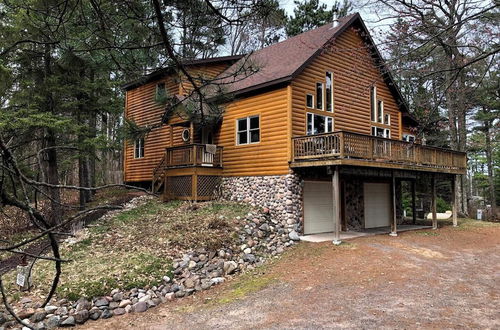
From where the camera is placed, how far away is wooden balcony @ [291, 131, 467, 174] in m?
11.0

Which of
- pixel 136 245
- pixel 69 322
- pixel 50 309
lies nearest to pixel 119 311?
pixel 69 322

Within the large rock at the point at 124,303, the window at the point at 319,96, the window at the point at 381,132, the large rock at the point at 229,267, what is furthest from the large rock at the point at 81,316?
the window at the point at 381,132

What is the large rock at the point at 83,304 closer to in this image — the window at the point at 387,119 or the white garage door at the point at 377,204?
the white garage door at the point at 377,204

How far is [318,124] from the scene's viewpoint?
13.8 m

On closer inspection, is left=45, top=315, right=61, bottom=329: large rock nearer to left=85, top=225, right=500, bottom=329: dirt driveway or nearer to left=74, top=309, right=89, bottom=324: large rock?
left=74, top=309, right=89, bottom=324: large rock

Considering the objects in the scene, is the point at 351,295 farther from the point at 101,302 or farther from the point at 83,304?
the point at 83,304

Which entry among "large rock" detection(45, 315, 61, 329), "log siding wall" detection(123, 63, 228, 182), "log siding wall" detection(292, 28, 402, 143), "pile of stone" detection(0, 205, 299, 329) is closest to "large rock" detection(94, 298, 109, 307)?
"pile of stone" detection(0, 205, 299, 329)

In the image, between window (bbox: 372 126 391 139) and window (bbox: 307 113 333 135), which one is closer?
window (bbox: 307 113 333 135)

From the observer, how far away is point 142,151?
18312 millimetres

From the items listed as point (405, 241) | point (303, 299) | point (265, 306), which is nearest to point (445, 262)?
point (405, 241)

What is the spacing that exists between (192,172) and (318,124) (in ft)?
16.8

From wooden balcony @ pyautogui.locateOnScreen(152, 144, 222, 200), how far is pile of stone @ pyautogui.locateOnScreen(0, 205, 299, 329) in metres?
2.87

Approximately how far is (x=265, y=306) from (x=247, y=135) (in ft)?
26.4

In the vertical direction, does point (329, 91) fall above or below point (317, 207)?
above
